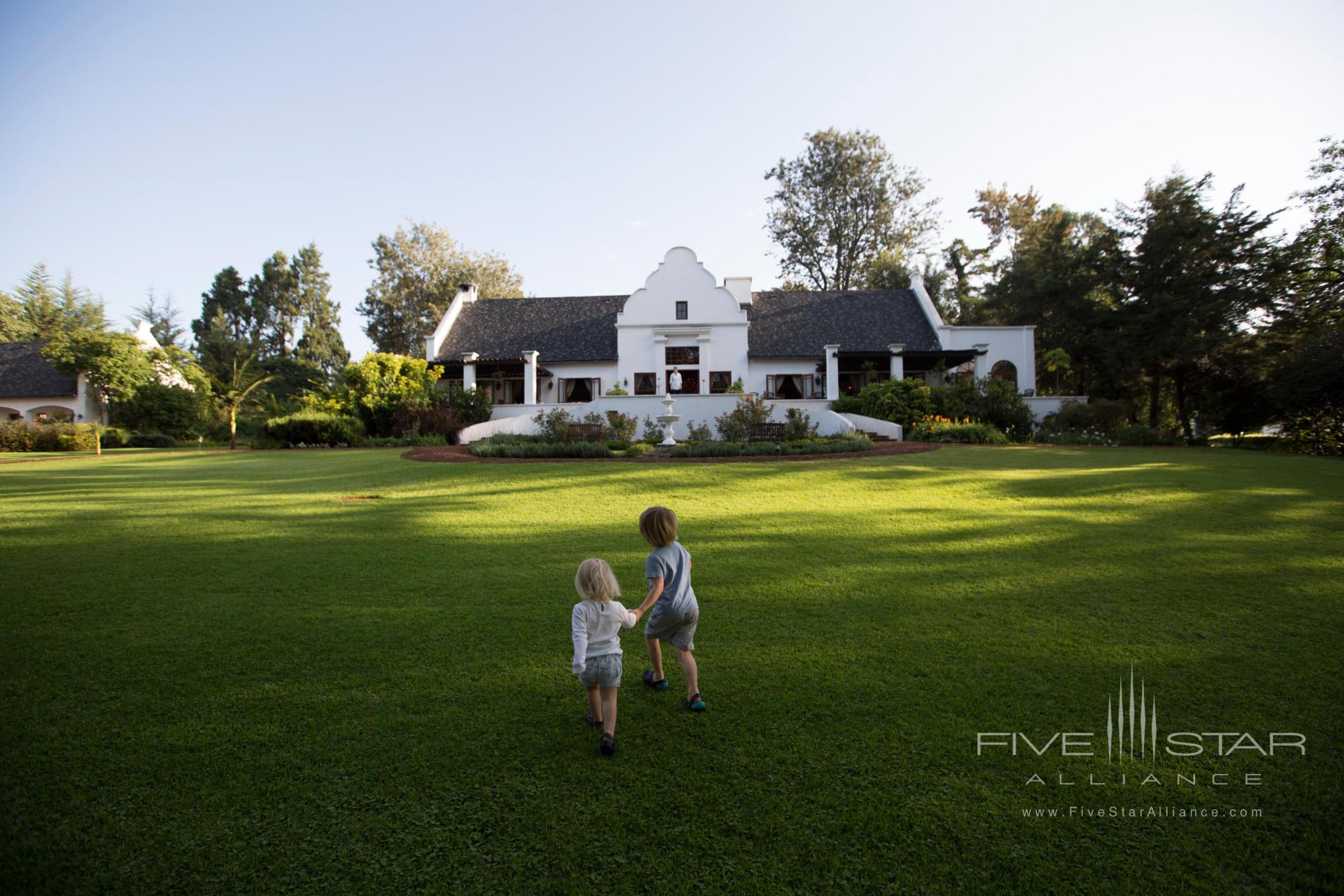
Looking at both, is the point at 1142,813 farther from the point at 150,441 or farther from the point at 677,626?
the point at 150,441

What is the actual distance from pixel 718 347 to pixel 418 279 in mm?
28854

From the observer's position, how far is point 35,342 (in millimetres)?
36750

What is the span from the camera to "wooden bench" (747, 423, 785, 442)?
1847cm

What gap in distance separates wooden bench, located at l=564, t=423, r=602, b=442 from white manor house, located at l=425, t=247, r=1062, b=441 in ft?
25.4

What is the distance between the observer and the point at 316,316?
58812 millimetres

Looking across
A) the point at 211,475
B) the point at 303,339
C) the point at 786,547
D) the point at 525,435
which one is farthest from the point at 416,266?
the point at 786,547

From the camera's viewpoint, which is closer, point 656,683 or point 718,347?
point 656,683

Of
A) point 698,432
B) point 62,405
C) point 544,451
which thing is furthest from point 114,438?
point 698,432

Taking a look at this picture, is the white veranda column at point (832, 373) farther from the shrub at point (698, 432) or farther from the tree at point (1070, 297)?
the tree at point (1070, 297)

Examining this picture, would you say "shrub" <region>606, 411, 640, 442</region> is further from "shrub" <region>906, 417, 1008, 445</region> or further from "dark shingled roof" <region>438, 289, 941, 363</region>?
"dark shingled roof" <region>438, 289, 941, 363</region>

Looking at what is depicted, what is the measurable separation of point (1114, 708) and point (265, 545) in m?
7.99

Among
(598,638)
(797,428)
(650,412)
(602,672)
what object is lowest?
(602,672)

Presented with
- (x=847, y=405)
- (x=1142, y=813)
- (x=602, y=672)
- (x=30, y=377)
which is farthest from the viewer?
(x=30, y=377)

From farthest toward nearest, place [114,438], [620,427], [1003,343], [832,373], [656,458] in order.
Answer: [1003,343] < [114,438] < [832,373] < [620,427] < [656,458]
